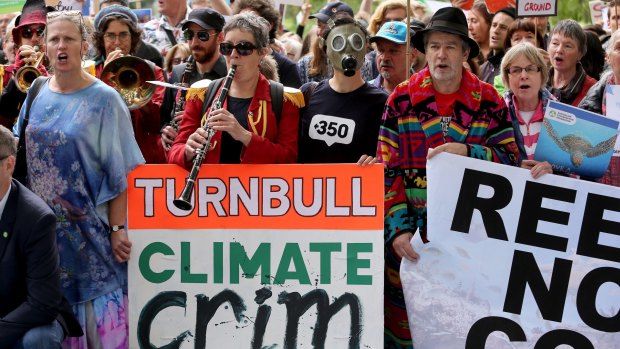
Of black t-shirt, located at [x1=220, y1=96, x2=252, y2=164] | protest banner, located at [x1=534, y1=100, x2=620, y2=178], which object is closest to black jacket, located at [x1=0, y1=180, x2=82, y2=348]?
black t-shirt, located at [x1=220, y1=96, x2=252, y2=164]

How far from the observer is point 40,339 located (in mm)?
6301

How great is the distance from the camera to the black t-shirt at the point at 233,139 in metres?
6.80

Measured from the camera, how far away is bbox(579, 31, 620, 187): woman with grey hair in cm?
762

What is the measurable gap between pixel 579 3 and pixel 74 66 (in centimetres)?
1676

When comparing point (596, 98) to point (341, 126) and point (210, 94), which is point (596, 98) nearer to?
point (341, 126)

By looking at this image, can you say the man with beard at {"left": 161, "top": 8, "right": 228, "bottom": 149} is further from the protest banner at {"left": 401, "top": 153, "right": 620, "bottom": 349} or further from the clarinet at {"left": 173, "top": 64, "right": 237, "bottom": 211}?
the protest banner at {"left": 401, "top": 153, "right": 620, "bottom": 349}

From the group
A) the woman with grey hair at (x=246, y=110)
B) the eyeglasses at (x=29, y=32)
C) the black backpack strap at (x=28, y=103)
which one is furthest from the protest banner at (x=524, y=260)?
the eyeglasses at (x=29, y=32)

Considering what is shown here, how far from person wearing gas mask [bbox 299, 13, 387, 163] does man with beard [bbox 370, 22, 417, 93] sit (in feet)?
2.65

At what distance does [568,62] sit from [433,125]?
2788mm

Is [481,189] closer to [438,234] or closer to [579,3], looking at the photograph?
[438,234]

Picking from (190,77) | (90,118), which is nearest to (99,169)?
(90,118)

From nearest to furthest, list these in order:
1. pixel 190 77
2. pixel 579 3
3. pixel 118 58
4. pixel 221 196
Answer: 1. pixel 221 196
2. pixel 118 58
3. pixel 190 77
4. pixel 579 3

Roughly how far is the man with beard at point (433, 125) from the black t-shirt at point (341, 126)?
8.6 inches

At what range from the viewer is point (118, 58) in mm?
7637
